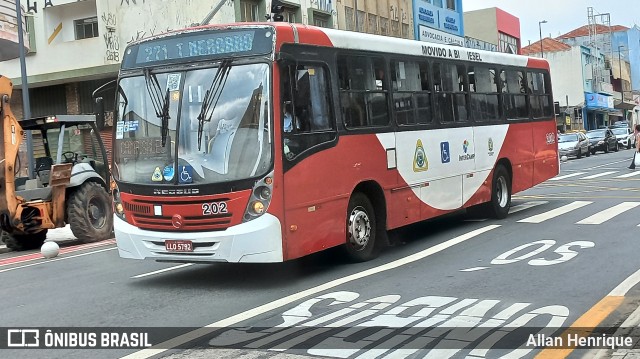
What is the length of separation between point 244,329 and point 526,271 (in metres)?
3.86

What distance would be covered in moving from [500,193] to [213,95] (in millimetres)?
7643

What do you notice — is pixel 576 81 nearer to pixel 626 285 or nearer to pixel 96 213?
pixel 96 213

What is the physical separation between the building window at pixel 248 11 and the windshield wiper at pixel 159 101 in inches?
847

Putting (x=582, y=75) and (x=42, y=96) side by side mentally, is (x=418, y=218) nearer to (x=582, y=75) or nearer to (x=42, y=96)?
(x=42, y=96)

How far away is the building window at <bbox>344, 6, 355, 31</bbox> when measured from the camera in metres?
37.1

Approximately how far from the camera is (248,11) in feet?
99.8

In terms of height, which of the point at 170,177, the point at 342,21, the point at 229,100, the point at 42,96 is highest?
the point at 342,21

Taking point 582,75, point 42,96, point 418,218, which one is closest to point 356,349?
point 418,218

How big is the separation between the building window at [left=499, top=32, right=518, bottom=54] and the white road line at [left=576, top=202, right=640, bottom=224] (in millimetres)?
47412

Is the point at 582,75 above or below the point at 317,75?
above

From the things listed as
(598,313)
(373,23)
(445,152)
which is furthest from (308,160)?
(373,23)

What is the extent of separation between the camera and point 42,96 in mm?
32750

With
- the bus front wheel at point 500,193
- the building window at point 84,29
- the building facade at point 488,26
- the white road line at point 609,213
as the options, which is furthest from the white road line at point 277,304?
the building facade at point 488,26

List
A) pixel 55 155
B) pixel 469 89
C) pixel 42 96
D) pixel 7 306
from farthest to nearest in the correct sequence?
1. pixel 42 96
2. pixel 55 155
3. pixel 469 89
4. pixel 7 306
